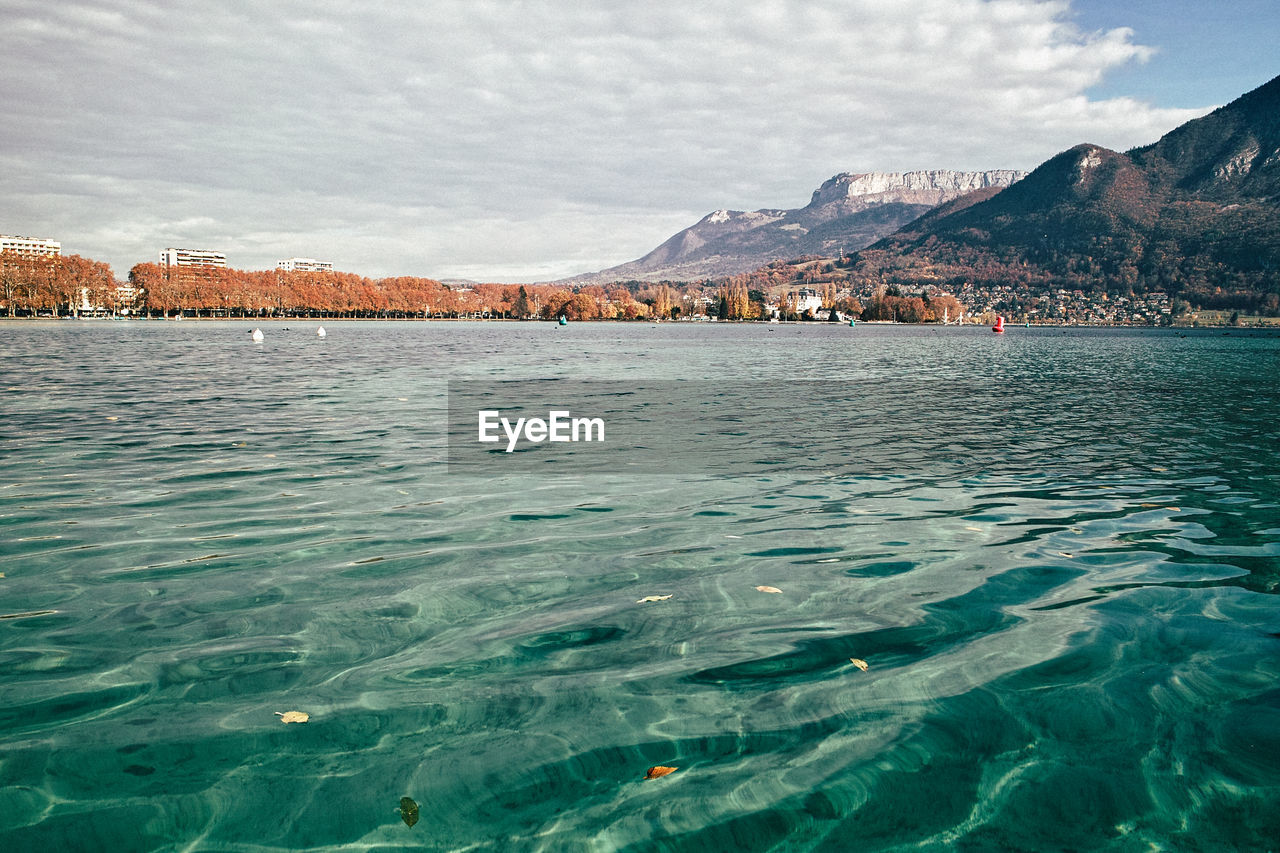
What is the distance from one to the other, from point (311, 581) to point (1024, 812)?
6.47 m

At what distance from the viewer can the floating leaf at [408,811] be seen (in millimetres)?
3779

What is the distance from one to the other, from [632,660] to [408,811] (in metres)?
2.16

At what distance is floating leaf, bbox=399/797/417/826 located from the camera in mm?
3779

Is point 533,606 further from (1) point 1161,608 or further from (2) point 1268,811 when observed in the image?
(1) point 1161,608

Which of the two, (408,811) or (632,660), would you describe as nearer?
(408,811)

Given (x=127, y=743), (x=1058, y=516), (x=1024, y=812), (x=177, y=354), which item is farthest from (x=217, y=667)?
(x=177, y=354)

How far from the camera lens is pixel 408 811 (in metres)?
3.85

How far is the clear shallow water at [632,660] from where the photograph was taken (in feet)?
12.7

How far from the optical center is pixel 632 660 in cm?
566

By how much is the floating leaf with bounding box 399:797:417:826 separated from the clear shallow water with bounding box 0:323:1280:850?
4 centimetres

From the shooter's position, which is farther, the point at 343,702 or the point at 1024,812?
the point at 343,702

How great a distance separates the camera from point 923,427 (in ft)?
67.8

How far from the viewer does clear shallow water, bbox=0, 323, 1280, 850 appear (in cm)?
387

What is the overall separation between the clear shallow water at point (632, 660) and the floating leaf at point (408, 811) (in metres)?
0.04
